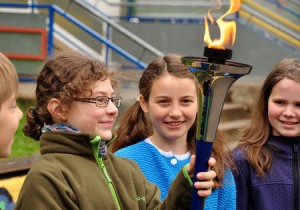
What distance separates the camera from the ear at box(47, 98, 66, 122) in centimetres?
233

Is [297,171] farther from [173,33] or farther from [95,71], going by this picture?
[173,33]

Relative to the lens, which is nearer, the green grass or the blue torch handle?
the blue torch handle

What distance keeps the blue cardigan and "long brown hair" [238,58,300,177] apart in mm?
373

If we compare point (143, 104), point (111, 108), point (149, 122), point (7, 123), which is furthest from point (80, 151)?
point (149, 122)

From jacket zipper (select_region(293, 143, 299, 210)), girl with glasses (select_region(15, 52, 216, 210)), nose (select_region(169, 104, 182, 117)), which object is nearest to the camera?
girl with glasses (select_region(15, 52, 216, 210))

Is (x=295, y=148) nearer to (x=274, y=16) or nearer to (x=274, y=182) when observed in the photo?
(x=274, y=182)

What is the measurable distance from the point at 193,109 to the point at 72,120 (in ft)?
2.60

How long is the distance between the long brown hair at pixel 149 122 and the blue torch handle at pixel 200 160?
96 cm

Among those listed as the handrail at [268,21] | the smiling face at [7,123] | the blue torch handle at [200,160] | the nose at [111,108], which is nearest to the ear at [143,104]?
the nose at [111,108]

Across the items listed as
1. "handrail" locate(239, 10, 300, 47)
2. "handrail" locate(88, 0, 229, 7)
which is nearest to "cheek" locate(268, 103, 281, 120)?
"handrail" locate(239, 10, 300, 47)

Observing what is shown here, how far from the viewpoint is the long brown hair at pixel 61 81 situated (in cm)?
232

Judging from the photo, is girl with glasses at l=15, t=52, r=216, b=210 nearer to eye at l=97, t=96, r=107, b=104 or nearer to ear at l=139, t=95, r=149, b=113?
eye at l=97, t=96, r=107, b=104

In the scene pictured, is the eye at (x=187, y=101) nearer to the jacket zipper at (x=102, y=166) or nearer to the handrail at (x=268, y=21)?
the jacket zipper at (x=102, y=166)

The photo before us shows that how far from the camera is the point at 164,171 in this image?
294 centimetres
